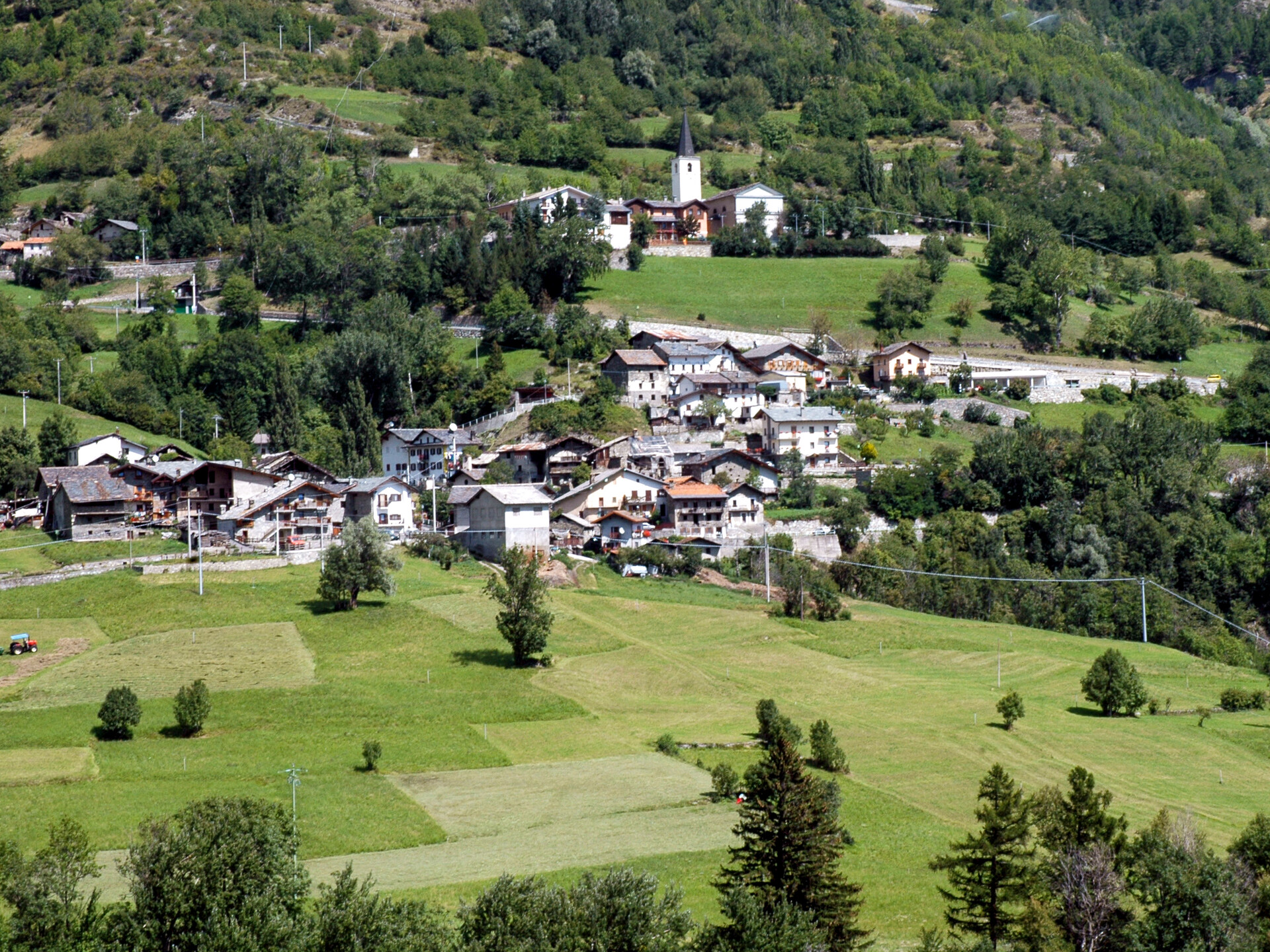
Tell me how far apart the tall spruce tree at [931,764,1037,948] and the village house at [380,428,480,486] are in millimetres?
52060

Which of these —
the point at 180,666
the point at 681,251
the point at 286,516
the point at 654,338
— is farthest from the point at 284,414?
the point at 681,251

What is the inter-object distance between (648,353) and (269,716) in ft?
152

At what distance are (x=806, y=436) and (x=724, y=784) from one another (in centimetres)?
4246

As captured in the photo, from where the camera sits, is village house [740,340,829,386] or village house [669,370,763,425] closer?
village house [669,370,763,425]

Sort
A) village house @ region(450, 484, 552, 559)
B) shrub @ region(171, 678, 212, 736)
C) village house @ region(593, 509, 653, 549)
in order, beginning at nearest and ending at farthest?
shrub @ region(171, 678, 212, 736), village house @ region(450, 484, 552, 559), village house @ region(593, 509, 653, 549)

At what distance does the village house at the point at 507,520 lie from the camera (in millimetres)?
67375

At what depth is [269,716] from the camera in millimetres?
44625

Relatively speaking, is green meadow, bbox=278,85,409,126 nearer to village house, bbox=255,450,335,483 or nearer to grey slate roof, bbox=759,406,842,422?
grey slate roof, bbox=759,406,842,422

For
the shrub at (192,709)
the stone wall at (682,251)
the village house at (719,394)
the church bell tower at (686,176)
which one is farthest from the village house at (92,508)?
the church bell tower at (686,176)

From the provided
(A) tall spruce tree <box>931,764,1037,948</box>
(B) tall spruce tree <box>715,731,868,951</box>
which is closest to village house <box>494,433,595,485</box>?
(B) tall spruce tree <box>715,731,868,951</box>

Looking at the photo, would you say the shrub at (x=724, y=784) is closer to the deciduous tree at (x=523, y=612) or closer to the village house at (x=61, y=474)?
the deciduous tree at (x=523, y=612)

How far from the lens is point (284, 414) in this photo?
3268 inches

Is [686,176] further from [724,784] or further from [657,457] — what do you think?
[724,784]

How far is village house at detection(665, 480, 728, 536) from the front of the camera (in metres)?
71.4
